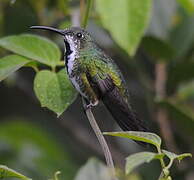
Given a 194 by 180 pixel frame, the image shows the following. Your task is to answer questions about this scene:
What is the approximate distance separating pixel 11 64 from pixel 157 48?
4.22 feet

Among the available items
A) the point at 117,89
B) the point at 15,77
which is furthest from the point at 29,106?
the point at 117,89

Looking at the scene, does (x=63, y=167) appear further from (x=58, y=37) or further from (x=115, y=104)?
(x=115, y=104)

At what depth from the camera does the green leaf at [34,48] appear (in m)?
2.17

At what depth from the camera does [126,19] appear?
91.7 inches

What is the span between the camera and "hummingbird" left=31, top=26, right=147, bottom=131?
2.21 meters

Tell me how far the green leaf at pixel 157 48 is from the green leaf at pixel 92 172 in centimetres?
94

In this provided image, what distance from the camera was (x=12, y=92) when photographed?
4.36m

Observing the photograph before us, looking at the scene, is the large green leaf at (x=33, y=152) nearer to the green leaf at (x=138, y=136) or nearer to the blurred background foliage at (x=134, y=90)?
the blurred background foliage at (x=134, y=90)

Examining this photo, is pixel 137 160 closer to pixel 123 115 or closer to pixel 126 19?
pixel 123 115

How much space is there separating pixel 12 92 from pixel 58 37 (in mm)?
847

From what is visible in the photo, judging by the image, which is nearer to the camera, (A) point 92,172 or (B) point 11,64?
(B) point 11,64

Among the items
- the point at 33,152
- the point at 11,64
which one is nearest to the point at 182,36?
the point at 33,152

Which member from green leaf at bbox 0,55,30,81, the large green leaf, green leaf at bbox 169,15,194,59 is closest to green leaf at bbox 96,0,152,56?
green leaf at bbox 0,55,30,81

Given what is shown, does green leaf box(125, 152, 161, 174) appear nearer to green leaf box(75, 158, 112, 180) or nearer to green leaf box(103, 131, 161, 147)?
green leaf box(103, 131, 161, 147)
